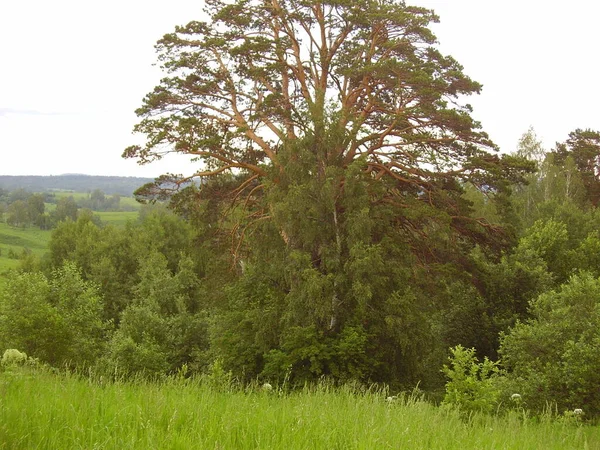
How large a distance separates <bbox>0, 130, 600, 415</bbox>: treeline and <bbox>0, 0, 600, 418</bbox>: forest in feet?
0.22

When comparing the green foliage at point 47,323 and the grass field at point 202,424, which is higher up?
the grass field at point 202,424

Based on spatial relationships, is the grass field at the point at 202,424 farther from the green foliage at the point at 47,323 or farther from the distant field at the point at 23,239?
the distant field at the point at 23,239

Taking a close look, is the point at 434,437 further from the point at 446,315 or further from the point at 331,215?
the point at 446,315

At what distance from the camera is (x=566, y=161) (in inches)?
1531

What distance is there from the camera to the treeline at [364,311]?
1252 cm

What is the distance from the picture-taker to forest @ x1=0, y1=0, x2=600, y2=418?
1277 cm

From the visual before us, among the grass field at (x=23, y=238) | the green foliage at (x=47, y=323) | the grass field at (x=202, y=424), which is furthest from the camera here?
the grass field at (x=23, y=238)

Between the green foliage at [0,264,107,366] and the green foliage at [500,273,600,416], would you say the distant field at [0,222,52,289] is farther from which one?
the green foliage at [500,273,600,416]

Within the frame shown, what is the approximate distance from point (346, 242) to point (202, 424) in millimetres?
9812

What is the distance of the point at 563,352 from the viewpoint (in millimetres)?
13719

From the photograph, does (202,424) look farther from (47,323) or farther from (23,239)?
(23,239)

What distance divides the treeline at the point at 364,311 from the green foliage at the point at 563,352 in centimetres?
4

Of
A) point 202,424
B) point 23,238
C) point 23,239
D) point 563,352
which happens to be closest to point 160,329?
point 563,352

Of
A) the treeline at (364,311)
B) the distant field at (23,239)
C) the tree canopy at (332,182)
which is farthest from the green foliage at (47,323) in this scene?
the distant field at (23,239)
